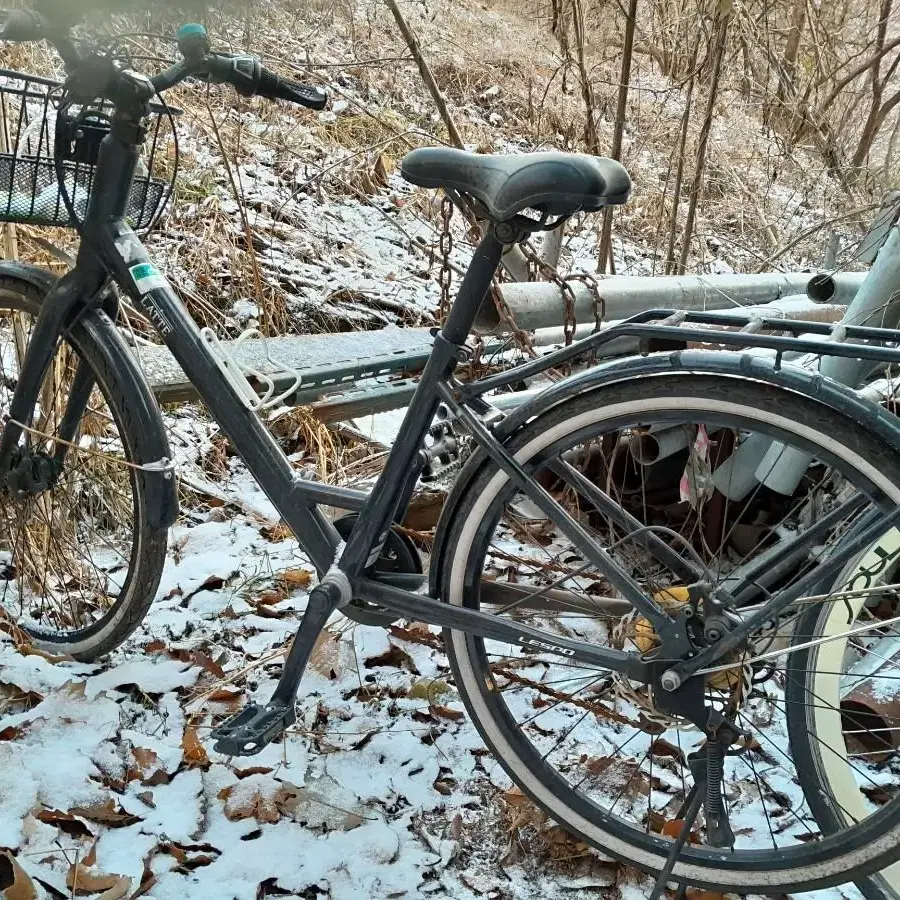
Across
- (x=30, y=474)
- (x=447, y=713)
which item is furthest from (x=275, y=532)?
(x=447, y=713)

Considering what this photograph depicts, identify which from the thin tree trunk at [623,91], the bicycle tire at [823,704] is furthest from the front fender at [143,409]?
the thin tree trunk at [623,91]

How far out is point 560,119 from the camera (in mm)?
5984

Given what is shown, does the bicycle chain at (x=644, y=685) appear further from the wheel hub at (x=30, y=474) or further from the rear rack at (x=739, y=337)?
the wheel hub at (x=30, y=474)

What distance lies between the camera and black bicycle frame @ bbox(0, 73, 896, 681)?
1.65 meters

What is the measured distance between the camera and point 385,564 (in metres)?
1.94

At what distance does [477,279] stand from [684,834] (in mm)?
1083

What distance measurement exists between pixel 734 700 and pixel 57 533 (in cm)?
186

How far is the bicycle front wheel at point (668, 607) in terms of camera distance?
1.53 meters

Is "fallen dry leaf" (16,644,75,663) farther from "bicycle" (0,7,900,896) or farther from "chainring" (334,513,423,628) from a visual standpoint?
"chainring" (334,513,423,628)

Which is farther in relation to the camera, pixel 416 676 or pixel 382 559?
pixel 416 676

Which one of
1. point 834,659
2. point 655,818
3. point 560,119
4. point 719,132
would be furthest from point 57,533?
point 719,132

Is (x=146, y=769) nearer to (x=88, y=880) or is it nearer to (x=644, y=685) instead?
(x=88, y=880)

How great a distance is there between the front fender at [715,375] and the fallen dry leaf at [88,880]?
3.47ft

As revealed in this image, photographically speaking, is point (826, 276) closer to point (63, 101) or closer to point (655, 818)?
point (655, 818)
